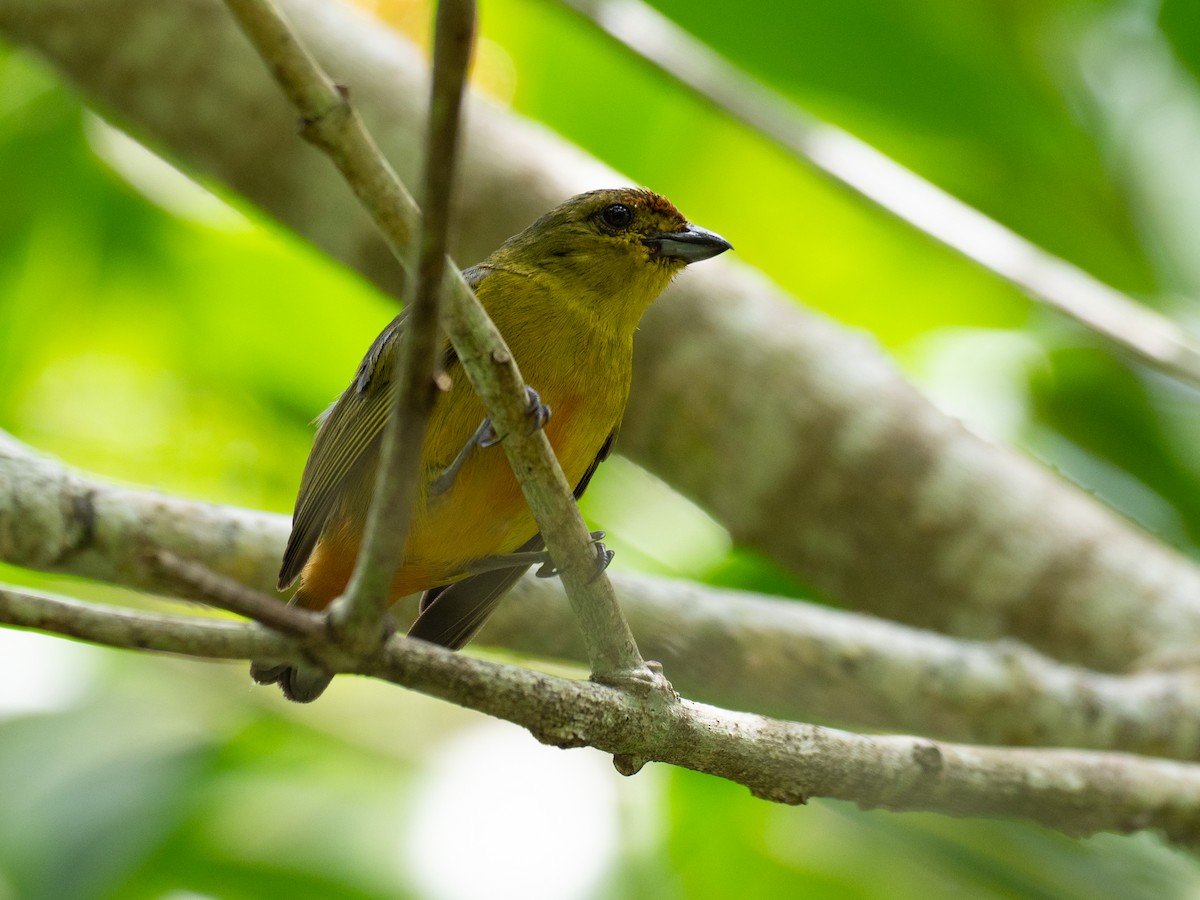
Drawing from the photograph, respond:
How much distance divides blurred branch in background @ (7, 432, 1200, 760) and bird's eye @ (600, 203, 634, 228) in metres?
0.95

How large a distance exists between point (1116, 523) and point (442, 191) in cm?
340

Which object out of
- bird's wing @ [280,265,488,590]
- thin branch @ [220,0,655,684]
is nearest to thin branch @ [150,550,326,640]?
thin branch @ [220,0,655,684]

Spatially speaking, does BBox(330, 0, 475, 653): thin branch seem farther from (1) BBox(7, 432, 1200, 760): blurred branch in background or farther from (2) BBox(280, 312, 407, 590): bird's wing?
(1) BBox(7, 432, 1200, 760): blurred branch in background

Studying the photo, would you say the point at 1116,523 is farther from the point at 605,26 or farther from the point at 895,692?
the point at 605,26

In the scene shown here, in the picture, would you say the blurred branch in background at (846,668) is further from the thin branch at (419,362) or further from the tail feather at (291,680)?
the thin branch at (419,362)

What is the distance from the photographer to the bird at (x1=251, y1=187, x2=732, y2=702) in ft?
9.02

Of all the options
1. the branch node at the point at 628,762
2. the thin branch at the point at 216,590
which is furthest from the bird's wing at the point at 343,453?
the thin branch at the point at 216,590

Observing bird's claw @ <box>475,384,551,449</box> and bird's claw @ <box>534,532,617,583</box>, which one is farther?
bird's claw @ <box>534,532,617,583</box>

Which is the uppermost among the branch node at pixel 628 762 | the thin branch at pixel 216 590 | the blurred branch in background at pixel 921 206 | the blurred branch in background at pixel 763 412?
the blurred branch in background at pixel 921 206

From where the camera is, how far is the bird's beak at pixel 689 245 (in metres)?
3.24

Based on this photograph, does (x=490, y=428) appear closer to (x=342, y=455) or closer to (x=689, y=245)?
(x=342, y=455)

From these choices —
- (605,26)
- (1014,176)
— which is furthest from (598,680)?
(1014,176)

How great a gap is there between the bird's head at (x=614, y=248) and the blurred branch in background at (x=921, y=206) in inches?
24.5

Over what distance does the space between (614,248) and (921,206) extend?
120cm
